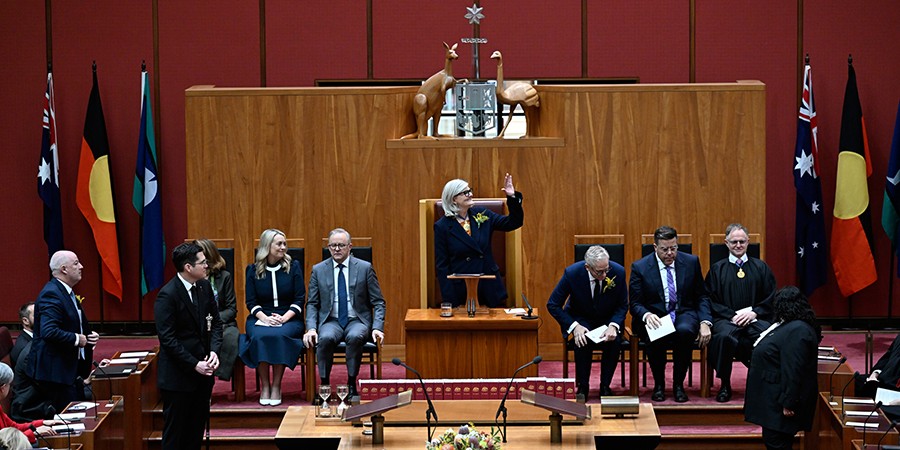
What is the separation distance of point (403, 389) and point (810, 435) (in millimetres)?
2580

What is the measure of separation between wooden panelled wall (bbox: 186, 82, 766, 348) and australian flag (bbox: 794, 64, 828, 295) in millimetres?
1342

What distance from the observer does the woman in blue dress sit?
827 centimetres

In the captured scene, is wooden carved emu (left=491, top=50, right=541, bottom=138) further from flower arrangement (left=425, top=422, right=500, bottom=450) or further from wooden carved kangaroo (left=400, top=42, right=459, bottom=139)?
flower arrangement (left=425, top=422, right=500, bottom=450)

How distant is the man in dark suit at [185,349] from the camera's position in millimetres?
7055

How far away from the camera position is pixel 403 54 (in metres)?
11.3

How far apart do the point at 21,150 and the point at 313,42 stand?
2820mm

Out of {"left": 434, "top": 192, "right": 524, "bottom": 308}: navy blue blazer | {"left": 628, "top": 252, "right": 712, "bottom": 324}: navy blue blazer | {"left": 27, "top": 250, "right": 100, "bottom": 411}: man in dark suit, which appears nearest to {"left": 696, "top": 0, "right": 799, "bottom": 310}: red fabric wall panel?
{"left": 628, "top": 252, "right": 712, "bottom": 324}: navy blue blazer

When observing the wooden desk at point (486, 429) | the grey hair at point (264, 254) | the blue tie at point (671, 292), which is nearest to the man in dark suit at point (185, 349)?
the wooden desk at point (486, 429)

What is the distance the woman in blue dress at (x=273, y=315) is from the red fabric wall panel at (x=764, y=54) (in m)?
4.63

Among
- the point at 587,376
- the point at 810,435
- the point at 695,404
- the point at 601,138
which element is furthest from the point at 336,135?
the point at 810,435

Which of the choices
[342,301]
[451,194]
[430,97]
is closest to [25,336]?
Result: [342,301]

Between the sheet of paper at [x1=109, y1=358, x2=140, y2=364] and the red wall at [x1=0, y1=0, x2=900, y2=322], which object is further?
the red wall at [x1=0, y1=0, x2=900, y2=322]

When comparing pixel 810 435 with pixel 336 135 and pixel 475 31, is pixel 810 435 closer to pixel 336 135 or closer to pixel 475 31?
pixel 336 135

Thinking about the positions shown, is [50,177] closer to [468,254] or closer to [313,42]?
[313,42]
